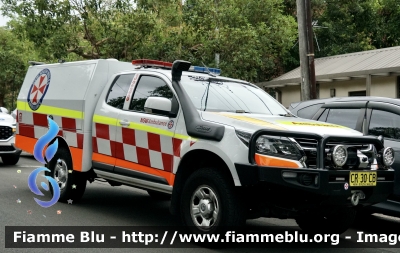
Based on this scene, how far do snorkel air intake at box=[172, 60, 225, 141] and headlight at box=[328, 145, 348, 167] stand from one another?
1079mm

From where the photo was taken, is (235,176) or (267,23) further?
(267,23)

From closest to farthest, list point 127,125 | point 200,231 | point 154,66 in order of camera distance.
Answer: point 200,231
point 127,125
point 154,66

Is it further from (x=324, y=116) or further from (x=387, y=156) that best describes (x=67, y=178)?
(x=387, y=156)

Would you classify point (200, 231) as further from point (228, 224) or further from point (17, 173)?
point (17, 173)

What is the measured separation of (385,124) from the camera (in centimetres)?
692

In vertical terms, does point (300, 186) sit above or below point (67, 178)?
above

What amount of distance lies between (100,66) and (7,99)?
5351 cm

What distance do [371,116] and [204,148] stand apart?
2604mm

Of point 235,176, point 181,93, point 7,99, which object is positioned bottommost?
point 7,99

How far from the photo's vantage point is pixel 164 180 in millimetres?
6223

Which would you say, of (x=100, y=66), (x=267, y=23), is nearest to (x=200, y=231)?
(x=100, y=66)

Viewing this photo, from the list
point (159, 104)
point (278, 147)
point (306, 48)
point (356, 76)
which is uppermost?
point (306, 48)

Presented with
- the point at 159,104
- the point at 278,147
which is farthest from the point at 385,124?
the point at 159,104

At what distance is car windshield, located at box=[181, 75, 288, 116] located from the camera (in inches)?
248
